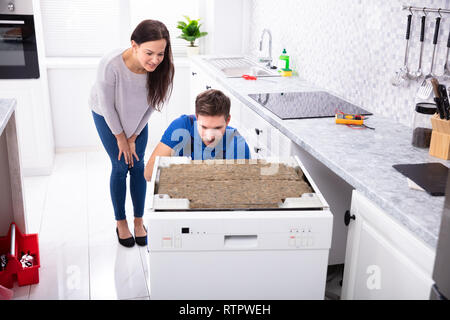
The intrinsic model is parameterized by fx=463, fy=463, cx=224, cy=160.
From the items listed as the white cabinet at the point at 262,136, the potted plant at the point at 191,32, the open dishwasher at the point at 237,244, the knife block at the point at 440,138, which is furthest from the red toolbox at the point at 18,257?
the potted plant at the point at 191,32

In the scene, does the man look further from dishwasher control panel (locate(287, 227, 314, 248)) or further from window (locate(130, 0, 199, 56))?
window (locate(130, 0, 199, 56))

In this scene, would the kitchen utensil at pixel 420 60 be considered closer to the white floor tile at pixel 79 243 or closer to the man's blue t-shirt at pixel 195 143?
the man's blue t-shirt at pixel 195 143

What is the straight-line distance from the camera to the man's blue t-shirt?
2.10m

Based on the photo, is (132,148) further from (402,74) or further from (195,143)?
(402,74)

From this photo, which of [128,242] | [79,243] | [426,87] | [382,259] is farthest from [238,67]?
[382,259]

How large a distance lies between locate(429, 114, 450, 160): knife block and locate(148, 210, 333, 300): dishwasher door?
661mm

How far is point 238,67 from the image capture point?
12.9 ft

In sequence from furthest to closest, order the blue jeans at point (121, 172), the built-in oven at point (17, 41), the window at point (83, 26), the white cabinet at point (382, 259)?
the window at point (83, 26)
the built-in oven at point (17, 41)
the blue jeans at point (121, 172)
the white cabinet at point (382, 259)

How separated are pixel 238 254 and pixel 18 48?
2873 millimetres

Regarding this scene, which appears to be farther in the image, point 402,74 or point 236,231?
point 402,74

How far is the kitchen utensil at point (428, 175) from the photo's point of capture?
1448mm

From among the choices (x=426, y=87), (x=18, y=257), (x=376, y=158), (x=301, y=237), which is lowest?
(x=18, y=257)

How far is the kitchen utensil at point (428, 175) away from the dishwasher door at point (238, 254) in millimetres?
375
